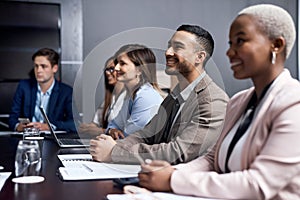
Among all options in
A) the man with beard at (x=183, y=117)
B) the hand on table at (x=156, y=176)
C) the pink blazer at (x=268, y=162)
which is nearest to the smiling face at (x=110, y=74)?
the man with beard at (x=183, y=117)

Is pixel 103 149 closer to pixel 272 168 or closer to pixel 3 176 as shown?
pixel 3 176

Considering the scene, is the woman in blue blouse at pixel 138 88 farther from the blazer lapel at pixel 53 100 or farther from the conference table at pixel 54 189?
the blazer lapel at pixel 53 100

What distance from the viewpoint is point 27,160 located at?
1375mm

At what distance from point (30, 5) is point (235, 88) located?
86.6 inches

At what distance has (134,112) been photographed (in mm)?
1897

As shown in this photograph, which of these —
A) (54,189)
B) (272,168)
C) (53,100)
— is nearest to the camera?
(272,168)

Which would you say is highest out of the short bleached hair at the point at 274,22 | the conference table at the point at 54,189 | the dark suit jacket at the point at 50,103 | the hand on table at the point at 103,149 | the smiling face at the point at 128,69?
the short bleached hair at the point at 274,22

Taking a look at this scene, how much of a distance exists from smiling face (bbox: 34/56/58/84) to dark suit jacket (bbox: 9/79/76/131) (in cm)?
7

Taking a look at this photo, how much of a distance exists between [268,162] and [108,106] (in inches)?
75.6

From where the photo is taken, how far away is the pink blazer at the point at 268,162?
92 cm

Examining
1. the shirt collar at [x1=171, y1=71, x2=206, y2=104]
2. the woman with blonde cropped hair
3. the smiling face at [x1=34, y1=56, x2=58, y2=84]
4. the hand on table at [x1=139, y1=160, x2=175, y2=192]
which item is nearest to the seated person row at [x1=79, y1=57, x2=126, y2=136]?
the smiling face at [x1=34, y1=56, x2=58, y2=84]

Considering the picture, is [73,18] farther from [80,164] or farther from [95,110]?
[80,164]

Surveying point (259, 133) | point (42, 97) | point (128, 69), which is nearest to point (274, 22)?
point (259, 133)

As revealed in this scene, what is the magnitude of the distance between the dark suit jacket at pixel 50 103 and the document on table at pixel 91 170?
1.48 metres
